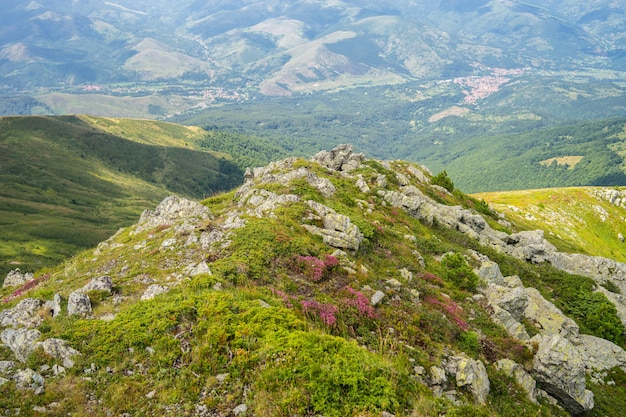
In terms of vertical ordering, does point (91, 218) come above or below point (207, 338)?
below

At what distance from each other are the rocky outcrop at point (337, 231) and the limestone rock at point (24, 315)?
20.5 metres

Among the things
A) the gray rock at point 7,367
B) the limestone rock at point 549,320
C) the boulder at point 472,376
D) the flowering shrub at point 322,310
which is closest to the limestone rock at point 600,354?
the limestone rock at point 549,320

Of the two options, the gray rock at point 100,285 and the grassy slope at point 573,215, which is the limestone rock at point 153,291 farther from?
the grassy slope at point 573,215

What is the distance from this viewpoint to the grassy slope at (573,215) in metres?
105

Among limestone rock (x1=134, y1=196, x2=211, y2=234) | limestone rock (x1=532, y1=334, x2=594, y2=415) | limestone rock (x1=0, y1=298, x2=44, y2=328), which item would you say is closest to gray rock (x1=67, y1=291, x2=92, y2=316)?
limestone rock (x1=0, y1=298, x2=44, y2=328)

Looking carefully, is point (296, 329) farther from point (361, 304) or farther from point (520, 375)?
point (520, 375)

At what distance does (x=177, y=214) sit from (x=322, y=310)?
29380 mm

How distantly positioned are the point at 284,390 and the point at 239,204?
99.5ft

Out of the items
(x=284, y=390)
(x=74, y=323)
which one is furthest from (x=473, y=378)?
(x=74, y=323)

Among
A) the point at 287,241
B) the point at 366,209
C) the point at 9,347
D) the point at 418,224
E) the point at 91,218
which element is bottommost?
the point at 91,218

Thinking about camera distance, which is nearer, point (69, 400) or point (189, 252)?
point (69, 400)

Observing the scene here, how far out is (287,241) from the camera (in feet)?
91.8

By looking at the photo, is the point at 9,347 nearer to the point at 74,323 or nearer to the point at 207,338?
the point at 74,323

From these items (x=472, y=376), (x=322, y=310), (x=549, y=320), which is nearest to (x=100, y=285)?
(x=322, y=310)
